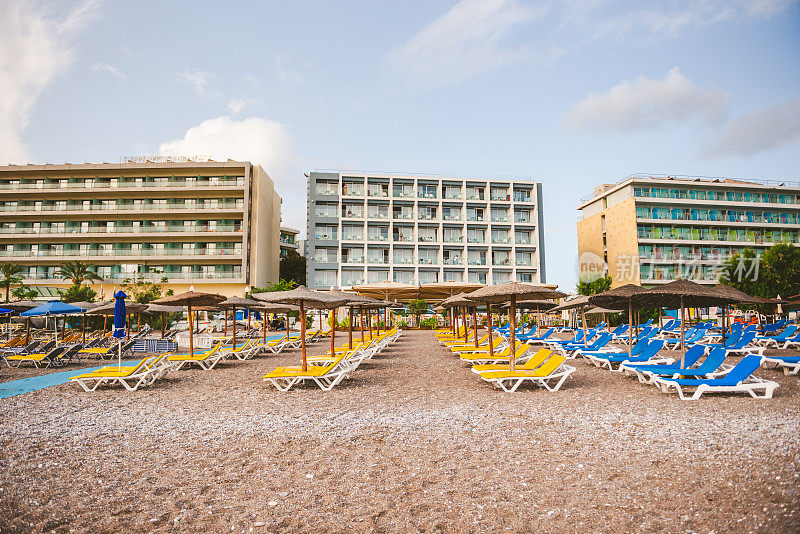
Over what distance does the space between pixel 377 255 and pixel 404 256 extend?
2948 mm

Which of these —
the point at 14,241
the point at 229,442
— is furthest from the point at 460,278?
the point at 229,442

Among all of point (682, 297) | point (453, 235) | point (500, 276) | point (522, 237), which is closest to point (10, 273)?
point (453, 235)

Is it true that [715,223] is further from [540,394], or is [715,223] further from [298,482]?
[298,482]

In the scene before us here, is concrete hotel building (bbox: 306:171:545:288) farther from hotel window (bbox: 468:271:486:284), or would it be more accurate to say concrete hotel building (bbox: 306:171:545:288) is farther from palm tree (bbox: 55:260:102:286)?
palm tree (bbox: 55:260:102:286)

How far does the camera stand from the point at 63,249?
51562 millimetres

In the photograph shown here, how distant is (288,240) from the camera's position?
7731 cm

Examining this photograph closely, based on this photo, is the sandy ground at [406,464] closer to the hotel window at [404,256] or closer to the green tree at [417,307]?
the green tree at [417,307]

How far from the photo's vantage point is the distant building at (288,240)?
7353 cm

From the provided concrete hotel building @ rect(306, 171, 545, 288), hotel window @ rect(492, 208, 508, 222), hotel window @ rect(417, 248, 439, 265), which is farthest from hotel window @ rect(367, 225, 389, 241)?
hotel window @ rect(492, 208, 508, 222)

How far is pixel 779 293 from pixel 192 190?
49.4 metres

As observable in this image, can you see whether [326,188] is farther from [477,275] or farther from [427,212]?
[477,275]

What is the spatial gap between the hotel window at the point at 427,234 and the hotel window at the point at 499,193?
7807 millimetres

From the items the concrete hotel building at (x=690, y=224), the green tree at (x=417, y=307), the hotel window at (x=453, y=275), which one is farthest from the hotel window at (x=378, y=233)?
the concrete hotel building at (x=690, y=224)

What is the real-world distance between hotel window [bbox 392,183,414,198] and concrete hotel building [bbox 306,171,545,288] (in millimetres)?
112
